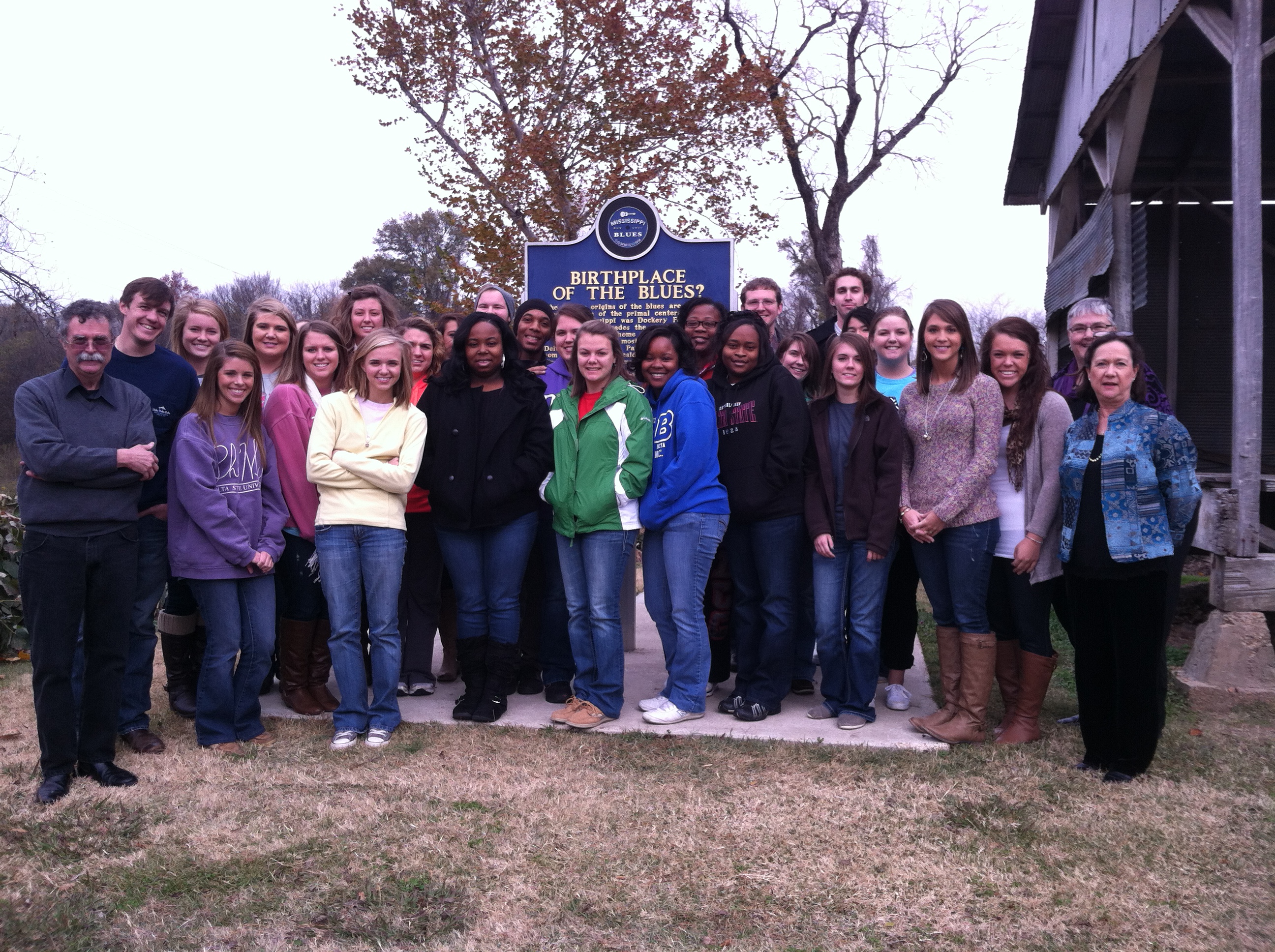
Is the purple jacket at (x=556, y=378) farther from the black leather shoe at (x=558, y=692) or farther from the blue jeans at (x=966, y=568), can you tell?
the blue jeans at (x=966, y=568)

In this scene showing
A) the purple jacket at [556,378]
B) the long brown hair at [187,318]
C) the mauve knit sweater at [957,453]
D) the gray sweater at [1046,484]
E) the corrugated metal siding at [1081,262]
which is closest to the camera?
the gray sweater at [1046,484]

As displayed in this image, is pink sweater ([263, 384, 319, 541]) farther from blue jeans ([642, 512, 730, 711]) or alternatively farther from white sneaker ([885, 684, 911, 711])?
white sneaker ([885, 684, 911, 711])

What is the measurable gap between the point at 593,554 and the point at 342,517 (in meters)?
1.20

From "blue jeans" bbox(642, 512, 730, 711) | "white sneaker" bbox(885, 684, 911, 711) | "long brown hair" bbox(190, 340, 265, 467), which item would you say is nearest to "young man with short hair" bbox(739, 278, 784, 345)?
"blue jeans" bbox(642, 512, 730, 711)

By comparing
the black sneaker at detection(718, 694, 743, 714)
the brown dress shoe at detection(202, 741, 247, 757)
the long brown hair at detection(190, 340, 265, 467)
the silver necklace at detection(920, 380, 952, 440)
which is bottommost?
the brown dress shoe at detection(202, 741, 247, 757)

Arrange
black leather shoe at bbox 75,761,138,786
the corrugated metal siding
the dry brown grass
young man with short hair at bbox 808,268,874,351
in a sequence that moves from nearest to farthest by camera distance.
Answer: the dry brown grass
black leather shoe at bbox 75,761,138,786
young man with short hair at bbox 808,268,874,351
the corrugated metal siding

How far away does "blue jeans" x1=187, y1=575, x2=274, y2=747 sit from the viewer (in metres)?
4.71

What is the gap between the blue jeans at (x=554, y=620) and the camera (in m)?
5.58

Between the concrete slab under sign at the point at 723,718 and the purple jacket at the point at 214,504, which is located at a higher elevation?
the purple jacket at the point at 214,504

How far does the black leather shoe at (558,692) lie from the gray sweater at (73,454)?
7.59 ft

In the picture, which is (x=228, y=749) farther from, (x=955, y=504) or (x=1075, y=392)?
(x=1075, y=392)

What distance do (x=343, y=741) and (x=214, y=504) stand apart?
4.10ft

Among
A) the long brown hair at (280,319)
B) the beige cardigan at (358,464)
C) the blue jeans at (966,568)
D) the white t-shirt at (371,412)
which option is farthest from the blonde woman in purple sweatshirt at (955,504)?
the long brown hair at (280,319)

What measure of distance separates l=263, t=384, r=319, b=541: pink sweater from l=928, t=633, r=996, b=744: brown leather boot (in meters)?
3.19
